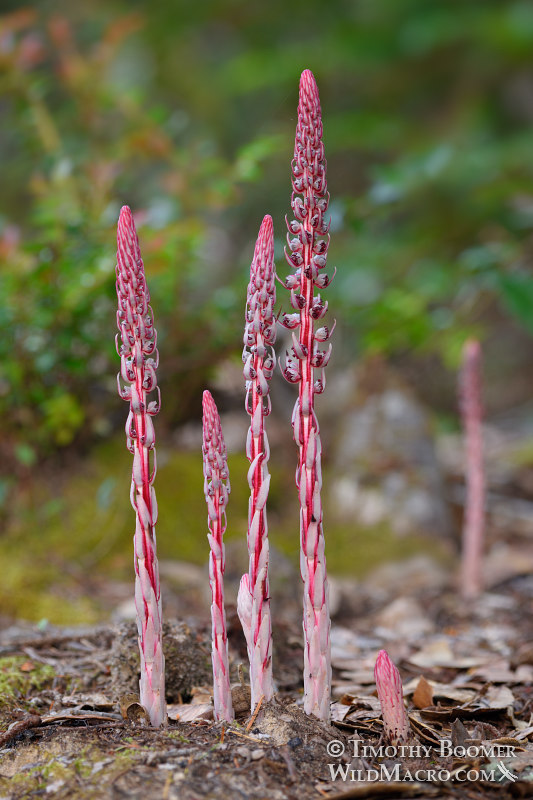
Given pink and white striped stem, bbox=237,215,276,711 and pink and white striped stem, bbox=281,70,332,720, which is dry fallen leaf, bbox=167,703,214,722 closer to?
pink and white striped stem, bbox=237,215,276,711

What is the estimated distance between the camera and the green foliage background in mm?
3881

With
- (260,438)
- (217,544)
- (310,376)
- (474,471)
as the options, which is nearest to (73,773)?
(217,544)

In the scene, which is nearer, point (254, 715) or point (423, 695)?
point (254, 715)

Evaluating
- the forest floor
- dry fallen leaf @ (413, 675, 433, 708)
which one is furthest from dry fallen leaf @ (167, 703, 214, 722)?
dry fallen leaf @ (413, 675, 433, 708)

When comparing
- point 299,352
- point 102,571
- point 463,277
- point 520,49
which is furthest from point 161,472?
point 520,49

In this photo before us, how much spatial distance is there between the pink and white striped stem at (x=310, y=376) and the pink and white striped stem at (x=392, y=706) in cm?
16

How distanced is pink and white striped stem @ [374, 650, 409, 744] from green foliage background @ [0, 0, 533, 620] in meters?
1.61

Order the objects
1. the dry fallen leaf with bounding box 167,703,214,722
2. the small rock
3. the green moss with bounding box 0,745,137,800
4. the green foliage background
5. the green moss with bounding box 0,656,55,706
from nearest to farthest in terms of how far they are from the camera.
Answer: the green moss with bounding box 0,745,137,800 < the dry fallen leaf with bounding box 167,703,214,722 < the green moss with bounding box 0,656,55,706 < the small rock < the green foliage background

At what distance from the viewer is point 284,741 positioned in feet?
5.77

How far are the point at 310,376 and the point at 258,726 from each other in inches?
36.7

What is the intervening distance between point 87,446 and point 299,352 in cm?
295

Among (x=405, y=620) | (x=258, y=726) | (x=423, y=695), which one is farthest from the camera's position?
(x=405, y=620)

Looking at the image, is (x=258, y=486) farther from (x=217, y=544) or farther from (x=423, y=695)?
(x=423, y=695)

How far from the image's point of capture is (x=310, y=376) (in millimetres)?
1856
